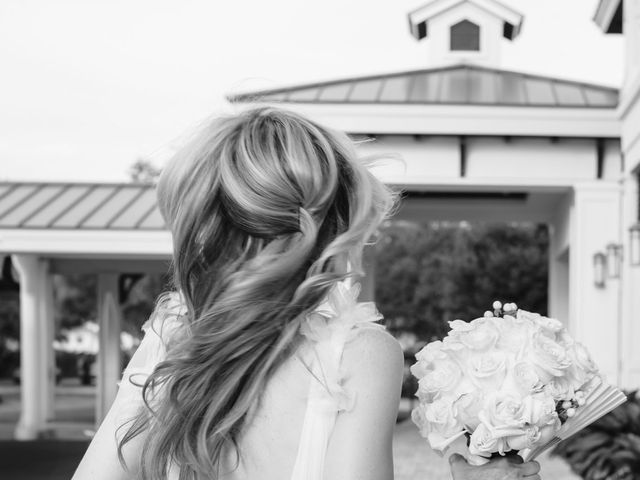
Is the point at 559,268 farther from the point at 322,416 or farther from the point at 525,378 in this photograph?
the point at 322,416

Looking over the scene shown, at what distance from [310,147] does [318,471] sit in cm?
59

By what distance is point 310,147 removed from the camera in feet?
5.59

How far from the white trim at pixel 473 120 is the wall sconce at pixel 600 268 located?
4.94 feet

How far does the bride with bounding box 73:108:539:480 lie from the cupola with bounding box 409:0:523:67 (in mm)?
13810

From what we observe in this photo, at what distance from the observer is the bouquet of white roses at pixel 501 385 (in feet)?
6.36

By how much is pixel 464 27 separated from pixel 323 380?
570 inches

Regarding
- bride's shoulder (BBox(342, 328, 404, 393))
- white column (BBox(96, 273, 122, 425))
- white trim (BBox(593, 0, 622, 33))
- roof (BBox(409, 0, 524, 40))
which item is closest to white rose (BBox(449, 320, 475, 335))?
bride's shoulder (BBox(342, 328, 404, 393))

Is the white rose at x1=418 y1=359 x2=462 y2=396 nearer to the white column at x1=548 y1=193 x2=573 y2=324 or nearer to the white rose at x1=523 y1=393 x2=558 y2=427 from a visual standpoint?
the white rose at x1=523 y1=393 x2=558 y2=427

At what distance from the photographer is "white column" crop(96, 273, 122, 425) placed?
1705cm

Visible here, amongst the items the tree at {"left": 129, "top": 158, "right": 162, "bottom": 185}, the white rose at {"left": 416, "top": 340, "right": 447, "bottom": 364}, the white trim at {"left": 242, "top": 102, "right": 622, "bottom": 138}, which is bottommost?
the tree at {"left": 129, "top": 158, "right": 162, "bottom": 185}

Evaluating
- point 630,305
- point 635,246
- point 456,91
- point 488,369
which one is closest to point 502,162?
point 456,91

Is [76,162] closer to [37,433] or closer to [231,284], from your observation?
[37,433]

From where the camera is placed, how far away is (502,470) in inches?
75.7

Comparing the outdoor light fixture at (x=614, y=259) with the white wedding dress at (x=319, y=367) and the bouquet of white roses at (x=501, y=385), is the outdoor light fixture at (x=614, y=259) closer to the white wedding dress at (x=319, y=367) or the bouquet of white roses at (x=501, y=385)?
the bouquet of white roses at (x=501, y=385)
